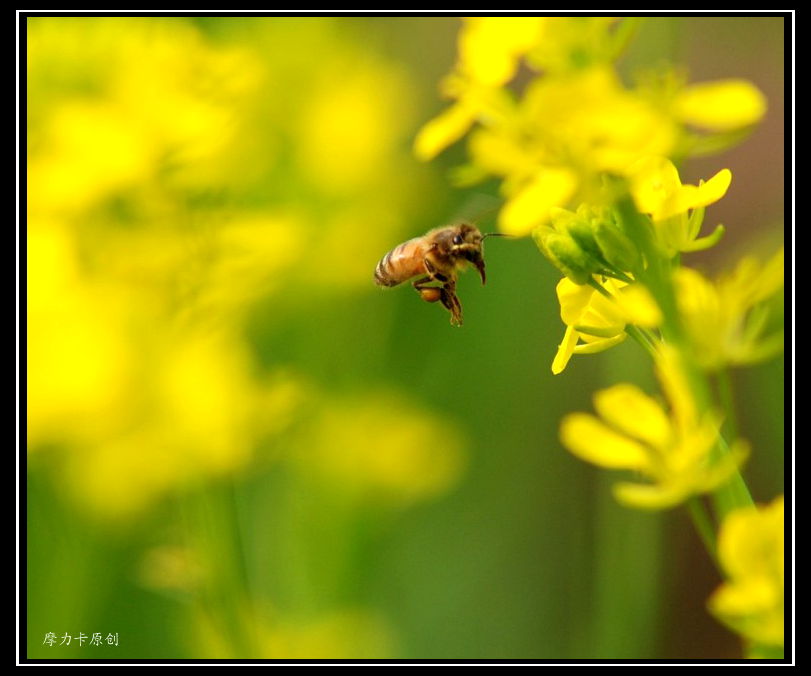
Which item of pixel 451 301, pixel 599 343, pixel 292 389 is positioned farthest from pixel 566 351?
pixel 292 389

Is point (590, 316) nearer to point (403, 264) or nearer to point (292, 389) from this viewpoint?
point (403, 264)

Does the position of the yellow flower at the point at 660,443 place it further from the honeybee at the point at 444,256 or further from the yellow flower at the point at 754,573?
the honeybee at the point at 444,256

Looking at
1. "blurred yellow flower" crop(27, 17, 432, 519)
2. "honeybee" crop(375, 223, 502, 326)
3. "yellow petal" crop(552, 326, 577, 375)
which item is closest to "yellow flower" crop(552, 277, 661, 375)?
"yellow petal" crop(552, 326, 577, 375)

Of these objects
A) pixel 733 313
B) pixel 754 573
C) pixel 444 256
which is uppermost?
pixel 444 256

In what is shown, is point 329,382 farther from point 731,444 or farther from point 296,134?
point 731,444

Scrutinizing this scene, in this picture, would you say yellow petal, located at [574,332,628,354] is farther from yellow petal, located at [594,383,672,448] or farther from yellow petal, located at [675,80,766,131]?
yellow petal, located at [675,80,766,131]

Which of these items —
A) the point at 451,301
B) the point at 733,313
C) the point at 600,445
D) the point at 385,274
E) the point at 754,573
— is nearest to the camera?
the point at 754,573
